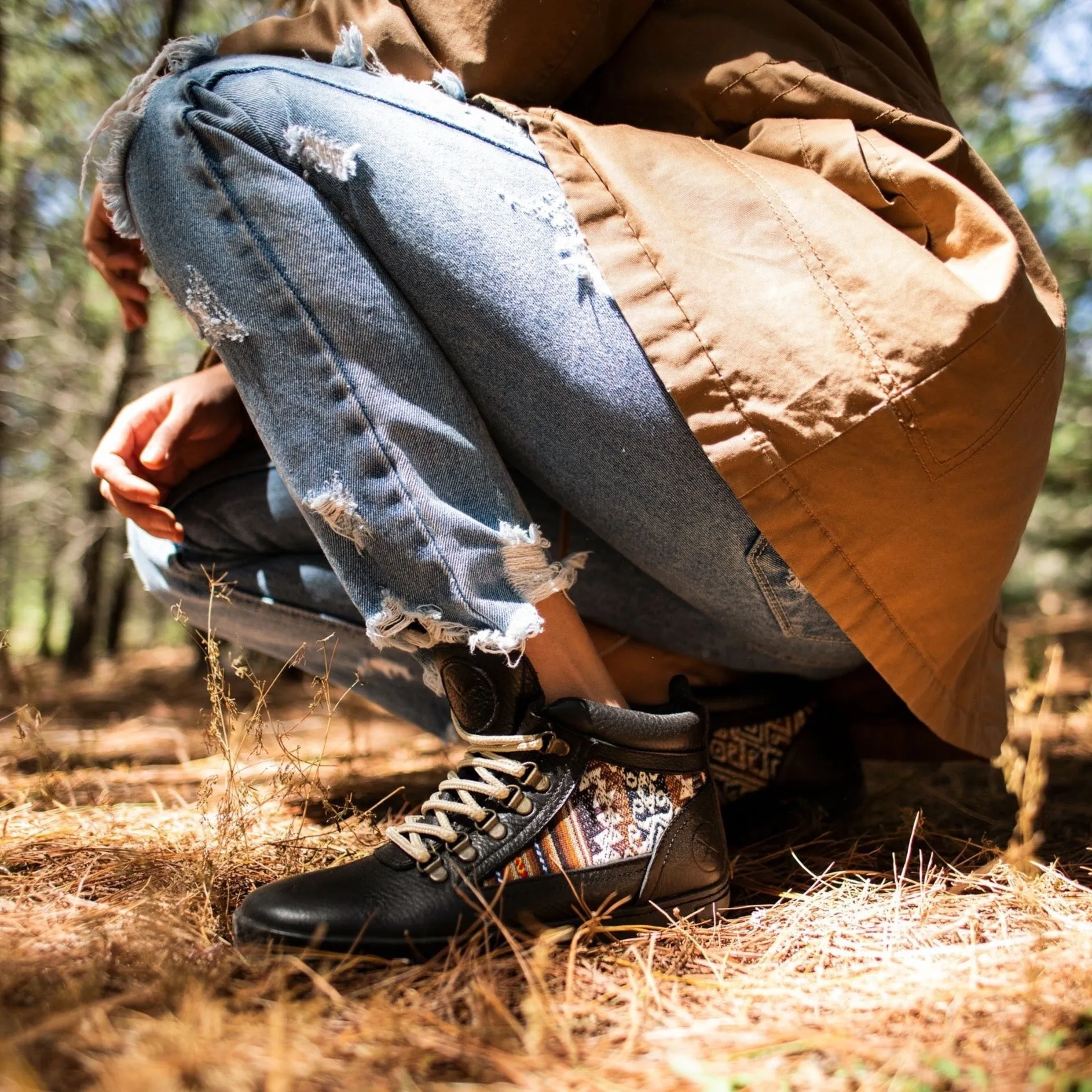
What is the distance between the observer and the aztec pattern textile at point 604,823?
3.31 ft

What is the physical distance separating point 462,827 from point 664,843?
0.84ft

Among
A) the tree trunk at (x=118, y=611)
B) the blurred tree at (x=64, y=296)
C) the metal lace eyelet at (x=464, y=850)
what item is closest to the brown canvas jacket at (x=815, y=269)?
the metal lace eyelet at (x=464, y=850)

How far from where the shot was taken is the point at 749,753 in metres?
1.40

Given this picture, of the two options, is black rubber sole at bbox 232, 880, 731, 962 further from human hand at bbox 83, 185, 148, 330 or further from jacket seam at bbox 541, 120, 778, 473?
human hand at bbox 83, 185, 148, 330

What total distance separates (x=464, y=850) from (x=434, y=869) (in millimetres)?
39

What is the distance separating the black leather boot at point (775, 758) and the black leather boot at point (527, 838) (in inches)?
10.6

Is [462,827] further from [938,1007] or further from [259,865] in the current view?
[938,1007]

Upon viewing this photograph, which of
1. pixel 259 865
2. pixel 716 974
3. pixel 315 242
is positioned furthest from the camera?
pixel 259 865

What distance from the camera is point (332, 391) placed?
3.37 feet

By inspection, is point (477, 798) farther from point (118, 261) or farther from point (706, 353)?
point (118, 261)

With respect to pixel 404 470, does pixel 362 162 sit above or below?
above

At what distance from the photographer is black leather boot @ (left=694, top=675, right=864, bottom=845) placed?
1.39 meters

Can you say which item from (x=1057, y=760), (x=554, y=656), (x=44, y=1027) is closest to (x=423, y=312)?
(x=554, y=656)

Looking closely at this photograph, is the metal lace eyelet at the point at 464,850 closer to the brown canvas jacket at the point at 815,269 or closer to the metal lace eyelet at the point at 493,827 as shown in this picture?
the metal lace eyelet at the point at 493,827
